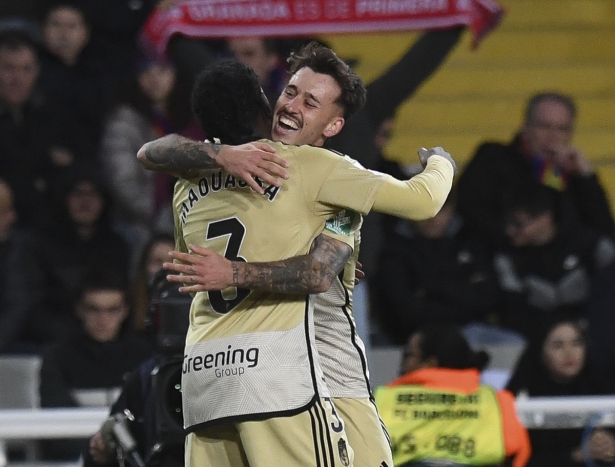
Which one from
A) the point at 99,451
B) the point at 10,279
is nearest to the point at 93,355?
the point at 10,279

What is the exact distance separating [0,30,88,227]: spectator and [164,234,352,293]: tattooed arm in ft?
12.4

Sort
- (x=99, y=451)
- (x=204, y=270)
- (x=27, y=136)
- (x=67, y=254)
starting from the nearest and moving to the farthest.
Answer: (x=204, y=270)
(x=99, y=451)
(x=67, y=254)
(x=27, y=136)

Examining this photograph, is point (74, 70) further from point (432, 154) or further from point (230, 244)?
point (230, 244)

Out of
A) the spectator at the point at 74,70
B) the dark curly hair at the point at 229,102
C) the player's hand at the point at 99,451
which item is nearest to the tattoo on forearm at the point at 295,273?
the dark curly hair at the point at 229,102

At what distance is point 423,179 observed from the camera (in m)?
3.65

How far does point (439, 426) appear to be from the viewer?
5219mm

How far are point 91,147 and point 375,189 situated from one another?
4.32 meters

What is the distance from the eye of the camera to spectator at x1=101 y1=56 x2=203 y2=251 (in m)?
7.38

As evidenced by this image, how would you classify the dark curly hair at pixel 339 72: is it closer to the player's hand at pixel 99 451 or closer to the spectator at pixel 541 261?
the player's hand at pixel 99 451

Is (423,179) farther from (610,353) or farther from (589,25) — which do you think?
(589,25)

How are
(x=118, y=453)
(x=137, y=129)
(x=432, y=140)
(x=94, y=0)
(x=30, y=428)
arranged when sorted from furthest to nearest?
(x=432, y=140) < (x=94, y=0) < (x=137, y=129) < (x=30, y=428) < (x=118, y=453)

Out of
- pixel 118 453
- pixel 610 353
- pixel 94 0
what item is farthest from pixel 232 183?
pixel 94 0

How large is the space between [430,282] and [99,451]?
9.15ft

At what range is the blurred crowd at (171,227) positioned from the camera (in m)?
6.23
